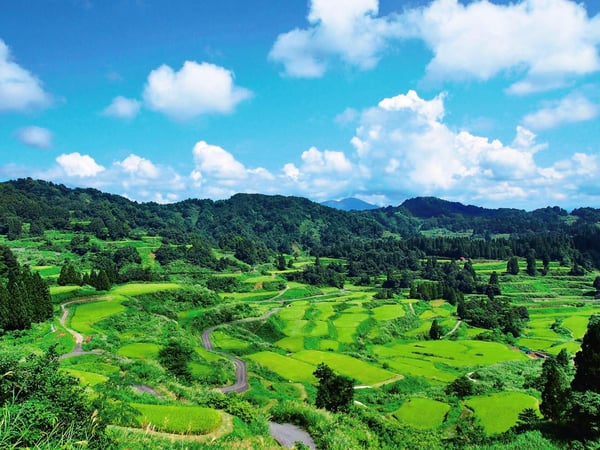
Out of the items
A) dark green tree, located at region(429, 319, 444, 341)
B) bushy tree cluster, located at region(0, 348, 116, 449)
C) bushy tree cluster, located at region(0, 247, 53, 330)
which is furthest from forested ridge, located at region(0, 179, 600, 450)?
dark green tree, located at region(429, 319, 444, 341)

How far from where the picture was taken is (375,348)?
74.6 meters

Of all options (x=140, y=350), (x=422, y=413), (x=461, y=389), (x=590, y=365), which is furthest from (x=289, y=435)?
(x=140, y=350)

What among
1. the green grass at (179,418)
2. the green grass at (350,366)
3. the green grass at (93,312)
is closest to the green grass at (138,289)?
the green grass at (93,312)

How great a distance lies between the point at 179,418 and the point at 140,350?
31.7 meters

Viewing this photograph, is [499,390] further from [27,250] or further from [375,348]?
[27,250]

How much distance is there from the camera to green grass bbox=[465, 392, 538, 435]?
3319 cm

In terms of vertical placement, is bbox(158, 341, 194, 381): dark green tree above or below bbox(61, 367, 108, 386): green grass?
below

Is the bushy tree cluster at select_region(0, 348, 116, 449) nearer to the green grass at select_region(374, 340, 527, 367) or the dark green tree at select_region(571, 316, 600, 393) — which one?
the dark green tree at select_region(571, 316, 600, 393)

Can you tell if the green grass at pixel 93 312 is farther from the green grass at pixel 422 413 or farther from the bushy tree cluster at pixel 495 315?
the bushy tree cluster at pixel 495 315

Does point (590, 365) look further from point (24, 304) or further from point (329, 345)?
point (24, 304)

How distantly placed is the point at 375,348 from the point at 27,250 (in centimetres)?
11952

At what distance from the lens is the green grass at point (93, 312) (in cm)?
5666

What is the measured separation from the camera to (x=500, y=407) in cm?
3709

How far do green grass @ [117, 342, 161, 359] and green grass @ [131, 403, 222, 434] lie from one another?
25.4m
